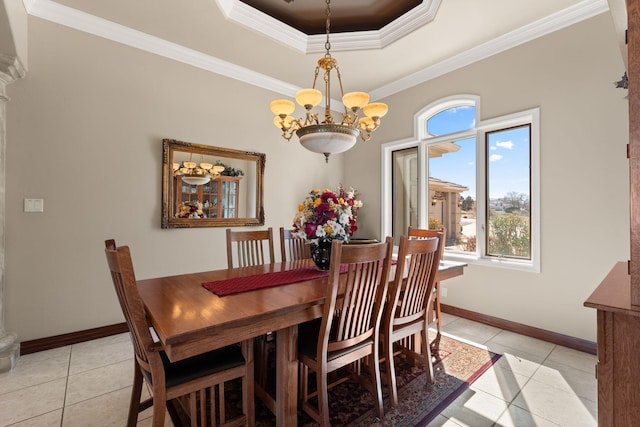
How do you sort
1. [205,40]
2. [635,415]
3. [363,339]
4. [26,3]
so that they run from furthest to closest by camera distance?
[205,40]
[26,3]
[363,339]
[635,415]

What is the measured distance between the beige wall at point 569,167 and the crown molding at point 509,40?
0.24ft

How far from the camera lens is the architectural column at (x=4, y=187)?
2293mm

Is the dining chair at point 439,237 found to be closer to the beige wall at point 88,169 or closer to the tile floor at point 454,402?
the tile floor at point 454,402

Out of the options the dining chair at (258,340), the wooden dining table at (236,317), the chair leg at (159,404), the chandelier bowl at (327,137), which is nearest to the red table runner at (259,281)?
the wooden dining table at (236,317)

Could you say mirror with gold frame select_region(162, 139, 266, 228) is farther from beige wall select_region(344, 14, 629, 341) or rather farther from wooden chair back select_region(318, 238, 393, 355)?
beige wall select_region(344, 14, 629, 341)

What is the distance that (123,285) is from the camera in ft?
4.13

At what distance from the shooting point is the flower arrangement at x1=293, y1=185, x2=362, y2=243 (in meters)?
2.01

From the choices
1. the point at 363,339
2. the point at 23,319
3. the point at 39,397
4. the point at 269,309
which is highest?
the point at 269,309

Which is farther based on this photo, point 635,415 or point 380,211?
point 380,211

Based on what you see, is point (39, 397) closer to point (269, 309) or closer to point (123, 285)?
point (123, 285)

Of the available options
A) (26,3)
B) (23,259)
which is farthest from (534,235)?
(26,3)

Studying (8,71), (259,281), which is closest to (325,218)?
(259,281)

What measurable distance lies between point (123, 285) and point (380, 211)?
3.68m

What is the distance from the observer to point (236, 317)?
128cm
